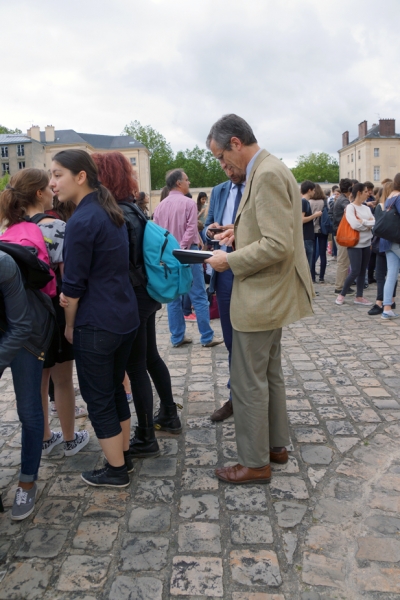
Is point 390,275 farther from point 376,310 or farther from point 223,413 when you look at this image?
point 223,413

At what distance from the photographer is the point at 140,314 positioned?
3.38 metres

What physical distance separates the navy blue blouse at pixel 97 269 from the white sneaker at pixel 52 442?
53.4 inches

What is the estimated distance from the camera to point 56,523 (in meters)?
2.86

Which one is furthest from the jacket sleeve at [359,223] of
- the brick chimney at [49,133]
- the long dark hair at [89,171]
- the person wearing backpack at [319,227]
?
the brick chimney at [49,133]

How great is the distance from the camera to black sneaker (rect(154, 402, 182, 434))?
156 inches

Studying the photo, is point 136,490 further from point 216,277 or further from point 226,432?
point 216,277

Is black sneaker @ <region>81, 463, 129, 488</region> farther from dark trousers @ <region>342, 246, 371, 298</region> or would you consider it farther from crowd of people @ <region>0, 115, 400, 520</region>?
dark trousers @ <region>342, 246, 371, 298</region>

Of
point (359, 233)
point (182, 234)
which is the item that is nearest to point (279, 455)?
point (182, 234)

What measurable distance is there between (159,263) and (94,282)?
0.58 m

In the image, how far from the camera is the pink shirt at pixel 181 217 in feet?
21.6

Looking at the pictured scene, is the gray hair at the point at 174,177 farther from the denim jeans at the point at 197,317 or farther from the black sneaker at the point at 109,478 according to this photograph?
the black sneaker at the point at 109,478

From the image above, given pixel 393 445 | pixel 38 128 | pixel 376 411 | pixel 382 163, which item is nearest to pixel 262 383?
pixel 393 445

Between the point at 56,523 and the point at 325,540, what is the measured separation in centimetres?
146

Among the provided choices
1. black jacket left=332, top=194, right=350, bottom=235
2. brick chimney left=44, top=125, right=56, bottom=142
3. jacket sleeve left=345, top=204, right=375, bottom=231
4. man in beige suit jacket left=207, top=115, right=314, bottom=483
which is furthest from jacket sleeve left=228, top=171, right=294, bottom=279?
brick chimney left=44, top=125, right=56, bottom=142
